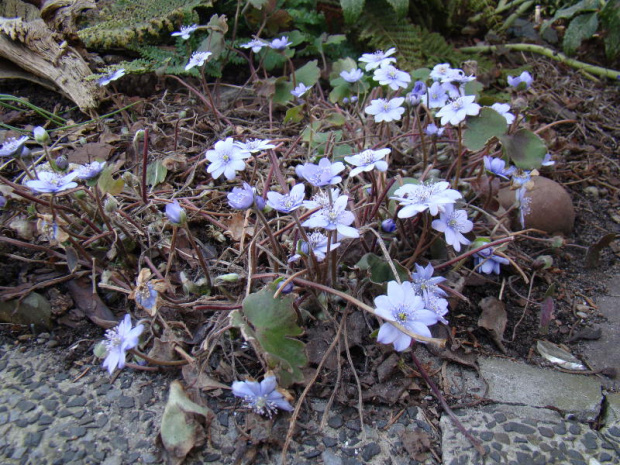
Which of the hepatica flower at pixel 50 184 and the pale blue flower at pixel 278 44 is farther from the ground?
the pale blue flower at pixel 278 44

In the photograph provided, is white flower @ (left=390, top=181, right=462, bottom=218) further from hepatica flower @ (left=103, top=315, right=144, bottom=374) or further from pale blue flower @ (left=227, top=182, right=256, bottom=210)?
hepatica flower @ (left=103, top=315, right=144, bottom=374)

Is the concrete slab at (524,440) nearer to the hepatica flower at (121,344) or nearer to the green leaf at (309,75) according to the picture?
the hepatica flower at (121,344)

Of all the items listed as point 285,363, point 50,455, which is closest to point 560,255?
point 285,363

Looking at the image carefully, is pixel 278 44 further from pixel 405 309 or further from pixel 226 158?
pixel 405 309

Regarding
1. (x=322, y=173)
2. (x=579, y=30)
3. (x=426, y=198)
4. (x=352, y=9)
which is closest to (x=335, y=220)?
(x=322, y=173)

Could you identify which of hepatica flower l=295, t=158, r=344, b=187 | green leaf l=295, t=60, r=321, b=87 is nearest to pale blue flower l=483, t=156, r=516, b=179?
hepatica flower l=295, t=158, r=344, b=187

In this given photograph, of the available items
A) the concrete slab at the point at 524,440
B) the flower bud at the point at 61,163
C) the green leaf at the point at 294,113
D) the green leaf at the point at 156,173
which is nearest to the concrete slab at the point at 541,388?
the concrete slab at the point at 524,440

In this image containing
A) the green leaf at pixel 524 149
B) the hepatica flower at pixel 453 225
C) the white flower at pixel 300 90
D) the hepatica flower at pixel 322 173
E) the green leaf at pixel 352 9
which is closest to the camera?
the hepatica flower at pixel 322 173
